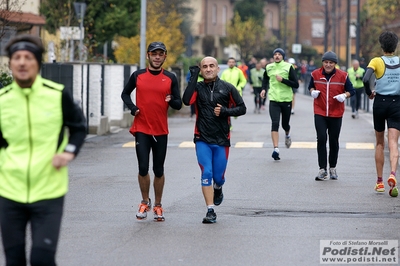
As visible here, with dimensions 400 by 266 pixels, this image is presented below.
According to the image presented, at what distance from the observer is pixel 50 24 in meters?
33.8

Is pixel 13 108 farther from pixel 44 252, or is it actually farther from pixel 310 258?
pixel 310 258

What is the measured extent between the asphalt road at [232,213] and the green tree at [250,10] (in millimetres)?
74293

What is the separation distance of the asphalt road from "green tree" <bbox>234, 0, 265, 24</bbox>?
7429 centimetres

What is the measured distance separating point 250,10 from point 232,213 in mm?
82321

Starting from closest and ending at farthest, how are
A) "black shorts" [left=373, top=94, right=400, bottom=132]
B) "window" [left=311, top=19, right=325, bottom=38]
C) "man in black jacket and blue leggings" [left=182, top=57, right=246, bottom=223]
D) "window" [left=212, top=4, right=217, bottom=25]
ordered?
"man in black jacket and blue leggings" [left=182, top=57, right=246, bottom=223]
"black shorts" [left=373, top=94, right=400, bottom=132]
"window" [left=212, top=4, right=217, bottom=25]
"window" [left=311, top=19, right=325, bottom=38]

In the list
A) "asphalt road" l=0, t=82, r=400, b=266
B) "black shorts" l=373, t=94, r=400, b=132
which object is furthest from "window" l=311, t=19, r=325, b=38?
"black shorts" l=373, t=94, r=400, b=132

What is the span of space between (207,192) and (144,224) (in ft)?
2.23

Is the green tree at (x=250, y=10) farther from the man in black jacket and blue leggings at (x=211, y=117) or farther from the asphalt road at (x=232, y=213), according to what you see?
the man in black jacket and blue leggings at (x=211, y=117)

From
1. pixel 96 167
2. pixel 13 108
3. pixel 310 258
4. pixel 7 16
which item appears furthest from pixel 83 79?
pixel 13 108

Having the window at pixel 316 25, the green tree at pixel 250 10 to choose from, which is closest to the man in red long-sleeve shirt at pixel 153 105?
the green tree at pixel 250 10

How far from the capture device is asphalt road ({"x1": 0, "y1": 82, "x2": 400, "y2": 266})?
7867 mm

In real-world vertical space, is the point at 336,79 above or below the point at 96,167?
above

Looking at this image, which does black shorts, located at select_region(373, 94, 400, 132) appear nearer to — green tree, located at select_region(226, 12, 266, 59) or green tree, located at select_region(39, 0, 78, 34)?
green tree, located at select_region(39, 0, 78, 34)

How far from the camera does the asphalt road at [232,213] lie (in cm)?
787
